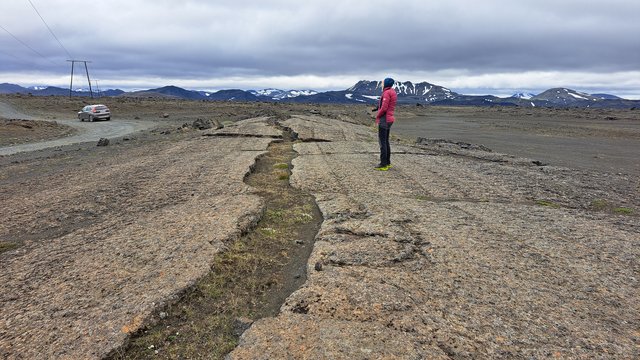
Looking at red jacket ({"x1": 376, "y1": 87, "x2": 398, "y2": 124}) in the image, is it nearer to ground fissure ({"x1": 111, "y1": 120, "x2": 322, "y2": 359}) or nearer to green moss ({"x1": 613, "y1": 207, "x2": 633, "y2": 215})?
ground fissure ({"x1": 111, "y1": 120, "x2": 322, "y2": 359})

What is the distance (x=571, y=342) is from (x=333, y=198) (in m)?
4.77

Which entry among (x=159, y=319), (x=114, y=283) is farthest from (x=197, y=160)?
(x=159, y=319)

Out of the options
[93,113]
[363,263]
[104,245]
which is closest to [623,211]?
[363,263]

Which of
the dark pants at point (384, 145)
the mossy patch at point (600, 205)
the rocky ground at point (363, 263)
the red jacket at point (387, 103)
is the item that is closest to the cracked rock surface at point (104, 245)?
the rocky ground at point (363, 263)

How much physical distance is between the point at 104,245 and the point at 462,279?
4.45 metres

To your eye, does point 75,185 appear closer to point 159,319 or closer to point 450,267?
point 159,319

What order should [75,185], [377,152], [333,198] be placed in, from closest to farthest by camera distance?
[333,198] → [75,185] → [377,152]

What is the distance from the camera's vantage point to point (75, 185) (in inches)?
350

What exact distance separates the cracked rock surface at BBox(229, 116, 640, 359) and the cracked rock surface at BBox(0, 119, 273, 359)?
1.26 meters

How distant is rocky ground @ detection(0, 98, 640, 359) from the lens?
332 centimetres

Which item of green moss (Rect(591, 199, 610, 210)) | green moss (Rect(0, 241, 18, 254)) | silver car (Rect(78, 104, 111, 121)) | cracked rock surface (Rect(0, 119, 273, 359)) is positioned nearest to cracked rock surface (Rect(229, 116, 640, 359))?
green moss (Rect(591, 199, 610, 210))

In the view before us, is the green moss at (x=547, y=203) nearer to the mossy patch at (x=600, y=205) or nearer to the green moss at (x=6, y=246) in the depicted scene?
the mossy patch at (x=600, y=205)

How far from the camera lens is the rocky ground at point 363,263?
3.32 m

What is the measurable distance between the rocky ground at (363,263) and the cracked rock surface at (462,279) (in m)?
0.02
